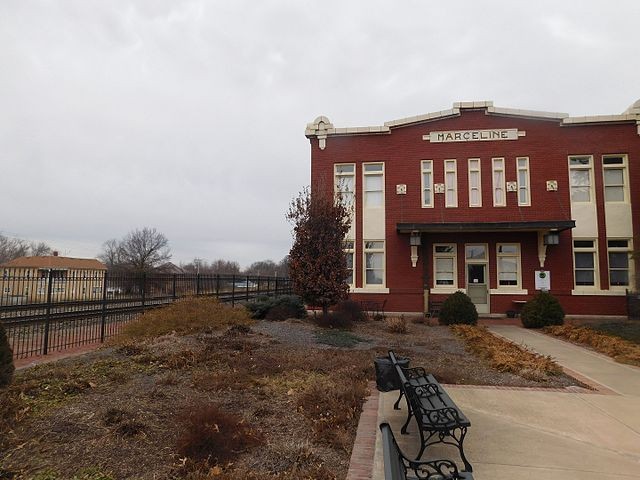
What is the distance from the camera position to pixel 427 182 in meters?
19.8

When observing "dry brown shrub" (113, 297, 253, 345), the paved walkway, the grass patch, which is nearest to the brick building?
the grass patch

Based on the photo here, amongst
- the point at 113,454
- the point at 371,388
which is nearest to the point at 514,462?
the point at 371,388

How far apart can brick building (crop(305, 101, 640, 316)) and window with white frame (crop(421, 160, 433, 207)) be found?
0.15 ft

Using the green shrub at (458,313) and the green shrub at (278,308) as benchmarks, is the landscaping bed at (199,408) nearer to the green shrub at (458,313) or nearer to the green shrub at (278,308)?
the green shrub at (278,308)

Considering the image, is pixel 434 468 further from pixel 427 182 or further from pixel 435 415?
pixel 427 182

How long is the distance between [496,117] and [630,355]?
13255 mm

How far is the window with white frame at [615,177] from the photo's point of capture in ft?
61.3

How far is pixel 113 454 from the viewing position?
4.00 meters

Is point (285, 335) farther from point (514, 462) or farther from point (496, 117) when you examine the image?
point (496, 117)

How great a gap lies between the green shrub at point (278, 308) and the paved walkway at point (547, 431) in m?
8.25

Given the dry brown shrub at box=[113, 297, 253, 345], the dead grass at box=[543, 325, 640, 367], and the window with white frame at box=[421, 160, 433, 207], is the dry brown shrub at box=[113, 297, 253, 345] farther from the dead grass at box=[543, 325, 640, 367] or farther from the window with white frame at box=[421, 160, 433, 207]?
the window with white frame at box=[421, 160, 433, 207]

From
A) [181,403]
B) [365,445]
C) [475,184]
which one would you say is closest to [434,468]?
[365,445]

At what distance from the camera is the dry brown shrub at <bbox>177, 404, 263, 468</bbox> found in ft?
13.1

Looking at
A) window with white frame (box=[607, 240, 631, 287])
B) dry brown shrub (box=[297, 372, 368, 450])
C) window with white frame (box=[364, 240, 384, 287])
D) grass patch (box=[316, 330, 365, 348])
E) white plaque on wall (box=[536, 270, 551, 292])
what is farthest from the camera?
window with white frame (box=[364, 240, 384, 287])
